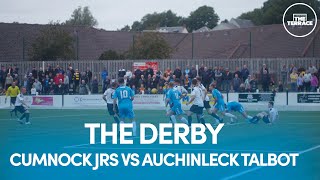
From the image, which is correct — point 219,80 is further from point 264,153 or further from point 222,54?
point 222,54

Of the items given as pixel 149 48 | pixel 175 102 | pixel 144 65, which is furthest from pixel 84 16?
pixel 175 102

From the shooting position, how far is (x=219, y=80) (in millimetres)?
39062

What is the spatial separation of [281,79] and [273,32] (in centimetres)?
2614

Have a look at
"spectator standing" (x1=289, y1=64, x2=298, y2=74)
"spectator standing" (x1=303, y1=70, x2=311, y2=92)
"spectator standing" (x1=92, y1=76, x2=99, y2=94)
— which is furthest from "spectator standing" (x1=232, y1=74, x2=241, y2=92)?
"spectator standing" (x1=92, y1=76, x2=99, y2=94)

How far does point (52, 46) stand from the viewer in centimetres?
5681

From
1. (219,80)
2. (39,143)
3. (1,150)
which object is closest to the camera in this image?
(1,150)

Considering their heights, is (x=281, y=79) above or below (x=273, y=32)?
below

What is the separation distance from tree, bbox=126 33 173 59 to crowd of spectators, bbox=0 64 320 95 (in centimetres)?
1447

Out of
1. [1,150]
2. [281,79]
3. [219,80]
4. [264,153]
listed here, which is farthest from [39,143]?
[281,79]

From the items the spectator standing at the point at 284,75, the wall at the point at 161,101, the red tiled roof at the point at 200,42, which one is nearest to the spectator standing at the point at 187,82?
the wall at the point at 161,101

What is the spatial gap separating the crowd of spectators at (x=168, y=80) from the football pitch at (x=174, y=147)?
930 centimetres

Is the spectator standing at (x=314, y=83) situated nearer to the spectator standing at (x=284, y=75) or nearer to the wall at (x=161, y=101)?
the wall at (x=161, y=101)

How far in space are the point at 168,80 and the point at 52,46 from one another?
21.6 meters

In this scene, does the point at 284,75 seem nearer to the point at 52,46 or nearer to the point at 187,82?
the point at 187,82
